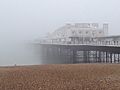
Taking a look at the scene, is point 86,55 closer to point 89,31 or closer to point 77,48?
point 77,48

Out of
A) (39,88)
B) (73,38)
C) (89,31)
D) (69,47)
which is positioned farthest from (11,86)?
(89,31)

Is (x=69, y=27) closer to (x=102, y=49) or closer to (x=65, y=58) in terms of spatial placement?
(x=65, y=58)

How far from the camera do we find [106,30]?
133875 mm

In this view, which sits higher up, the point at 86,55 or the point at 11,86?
the point at 11,86

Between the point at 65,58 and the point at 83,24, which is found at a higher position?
the point at 83,24

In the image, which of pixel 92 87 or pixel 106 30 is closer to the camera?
pixel 92 87

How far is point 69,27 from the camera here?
13500 centimetres

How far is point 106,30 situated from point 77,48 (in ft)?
199

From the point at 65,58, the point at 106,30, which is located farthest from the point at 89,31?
the point at 65,58

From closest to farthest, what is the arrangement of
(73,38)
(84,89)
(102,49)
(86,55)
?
(84,89) → (102,49) → (86,55) → (73,38)

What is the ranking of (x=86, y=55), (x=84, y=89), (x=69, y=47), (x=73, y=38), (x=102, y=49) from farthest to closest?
(x=73, y=38)
(x=69, y=47)
(x=86, y=55)
(x=102, y=49)
(x=84, y=89)

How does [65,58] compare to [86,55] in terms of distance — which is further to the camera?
[65,58]

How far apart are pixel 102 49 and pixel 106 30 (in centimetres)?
7312

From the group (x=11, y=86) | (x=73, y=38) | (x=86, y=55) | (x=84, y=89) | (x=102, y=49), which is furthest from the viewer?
(x=73, y=38)
